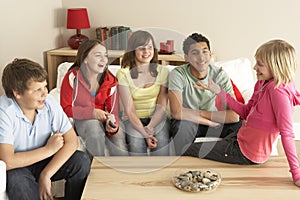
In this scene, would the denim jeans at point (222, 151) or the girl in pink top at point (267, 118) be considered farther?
the denim jeans at point (222, 151)

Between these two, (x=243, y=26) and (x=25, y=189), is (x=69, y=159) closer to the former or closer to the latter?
(x=25, y=189)

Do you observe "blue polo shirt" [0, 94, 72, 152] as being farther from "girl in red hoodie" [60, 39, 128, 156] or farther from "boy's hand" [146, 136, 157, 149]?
"boy's hand" [146, 136, 157, 149]

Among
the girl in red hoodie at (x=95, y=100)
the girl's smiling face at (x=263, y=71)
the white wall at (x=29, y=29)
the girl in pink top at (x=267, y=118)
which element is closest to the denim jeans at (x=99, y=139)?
the girl in red hoodie at (x=95, y=100)

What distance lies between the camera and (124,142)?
2.12 m

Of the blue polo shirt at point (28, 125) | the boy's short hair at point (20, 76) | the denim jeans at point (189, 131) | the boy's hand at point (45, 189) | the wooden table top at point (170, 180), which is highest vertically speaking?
the boy's short hair at point (20, 76)

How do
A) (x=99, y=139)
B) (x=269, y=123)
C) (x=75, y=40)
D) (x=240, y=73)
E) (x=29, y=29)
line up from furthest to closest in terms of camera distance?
(x=75, y=40), (x=29, y=29), (x=240, y=73), (x=99, y=139), (x=269, y=123)

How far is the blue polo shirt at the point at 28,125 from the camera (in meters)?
1.89

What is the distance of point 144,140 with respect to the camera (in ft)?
6.82

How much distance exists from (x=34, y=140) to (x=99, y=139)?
0.32 meters

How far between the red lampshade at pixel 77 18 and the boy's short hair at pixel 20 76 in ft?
5.60

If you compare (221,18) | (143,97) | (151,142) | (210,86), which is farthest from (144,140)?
(221,18)

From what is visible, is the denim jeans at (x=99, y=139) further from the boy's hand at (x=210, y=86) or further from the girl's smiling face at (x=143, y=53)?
the boy's hand at (x=210, y=86)

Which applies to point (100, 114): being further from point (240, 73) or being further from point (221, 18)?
point (221, 18)

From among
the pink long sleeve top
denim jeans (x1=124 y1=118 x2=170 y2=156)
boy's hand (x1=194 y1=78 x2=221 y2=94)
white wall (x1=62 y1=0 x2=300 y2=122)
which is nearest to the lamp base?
white wall (x1=62 y1=0 x2=300 y2=122)
